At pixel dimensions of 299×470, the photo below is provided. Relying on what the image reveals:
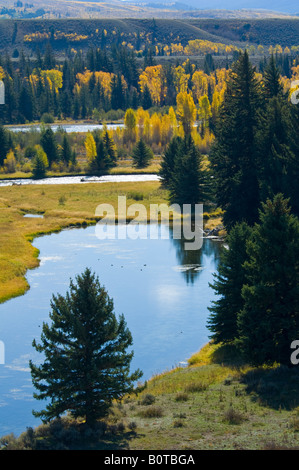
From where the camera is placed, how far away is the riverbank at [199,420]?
76.5 ft

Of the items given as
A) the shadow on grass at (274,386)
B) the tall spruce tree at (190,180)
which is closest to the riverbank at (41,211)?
the tall spruce tree at (190,180)

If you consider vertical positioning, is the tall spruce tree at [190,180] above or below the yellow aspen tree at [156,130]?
below

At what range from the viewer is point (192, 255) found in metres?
63.8

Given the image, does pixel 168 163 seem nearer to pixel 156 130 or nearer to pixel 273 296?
pixel 156 130

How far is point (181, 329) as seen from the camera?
144ft

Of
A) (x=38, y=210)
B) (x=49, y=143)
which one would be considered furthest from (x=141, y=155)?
(x=38, y=210)

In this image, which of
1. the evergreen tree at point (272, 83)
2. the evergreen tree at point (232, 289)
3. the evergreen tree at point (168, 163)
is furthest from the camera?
the evergreen tree at point (168, 163)

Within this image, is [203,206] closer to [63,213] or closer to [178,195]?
[178,195]

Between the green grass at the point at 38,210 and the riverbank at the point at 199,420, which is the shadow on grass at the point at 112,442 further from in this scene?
the green grass at the point at 38,210

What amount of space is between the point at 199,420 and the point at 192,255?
38.3m

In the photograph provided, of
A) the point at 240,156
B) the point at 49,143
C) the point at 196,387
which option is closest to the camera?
the point at 196,387

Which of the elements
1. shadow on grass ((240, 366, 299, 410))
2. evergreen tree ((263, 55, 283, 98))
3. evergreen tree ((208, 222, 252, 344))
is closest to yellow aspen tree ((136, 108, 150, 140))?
evergreen tree ((263, 55, 283, 98))

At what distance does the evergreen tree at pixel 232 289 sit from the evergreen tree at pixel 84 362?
10723mm
